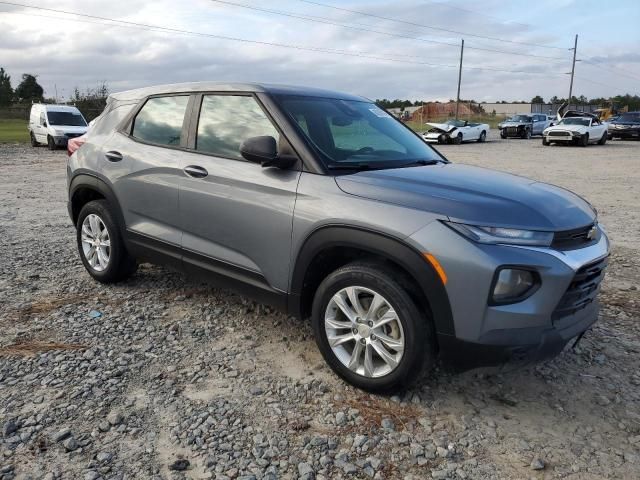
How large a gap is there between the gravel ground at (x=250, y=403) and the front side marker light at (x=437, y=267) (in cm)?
83

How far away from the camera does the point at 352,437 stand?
292 centimetres

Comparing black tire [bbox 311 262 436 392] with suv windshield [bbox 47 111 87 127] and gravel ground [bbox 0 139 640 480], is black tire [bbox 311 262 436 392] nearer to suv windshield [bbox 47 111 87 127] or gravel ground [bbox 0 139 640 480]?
gravel ground [bbox 0 139 640 480]

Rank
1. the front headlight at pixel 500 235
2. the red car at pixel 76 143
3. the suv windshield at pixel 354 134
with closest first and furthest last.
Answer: the front headlight at pixel 500 235, the suv windshield at pixel 354 134, the red car at pixel 76 143

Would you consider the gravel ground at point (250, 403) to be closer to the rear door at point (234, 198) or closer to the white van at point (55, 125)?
the rear door at point (234, 198)

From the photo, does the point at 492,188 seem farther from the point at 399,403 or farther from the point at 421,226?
the point at 399,403

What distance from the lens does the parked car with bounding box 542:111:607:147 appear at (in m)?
28.4

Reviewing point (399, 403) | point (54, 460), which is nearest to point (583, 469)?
point (399, 403)

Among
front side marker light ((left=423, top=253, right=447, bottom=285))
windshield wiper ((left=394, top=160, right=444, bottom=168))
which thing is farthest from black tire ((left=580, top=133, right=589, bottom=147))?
front side marker light ((left=423, top=253, right=447, bottom=285))

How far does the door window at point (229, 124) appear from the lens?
12.5 ft

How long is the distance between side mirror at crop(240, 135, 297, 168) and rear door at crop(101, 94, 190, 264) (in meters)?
0.89

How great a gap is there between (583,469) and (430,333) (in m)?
0.96

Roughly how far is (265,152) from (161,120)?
1.51 meters

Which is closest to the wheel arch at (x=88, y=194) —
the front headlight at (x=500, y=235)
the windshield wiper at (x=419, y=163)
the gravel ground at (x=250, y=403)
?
the gravel ground at (x=250, y=403)

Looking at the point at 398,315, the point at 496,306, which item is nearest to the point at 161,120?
the point at 398,315
